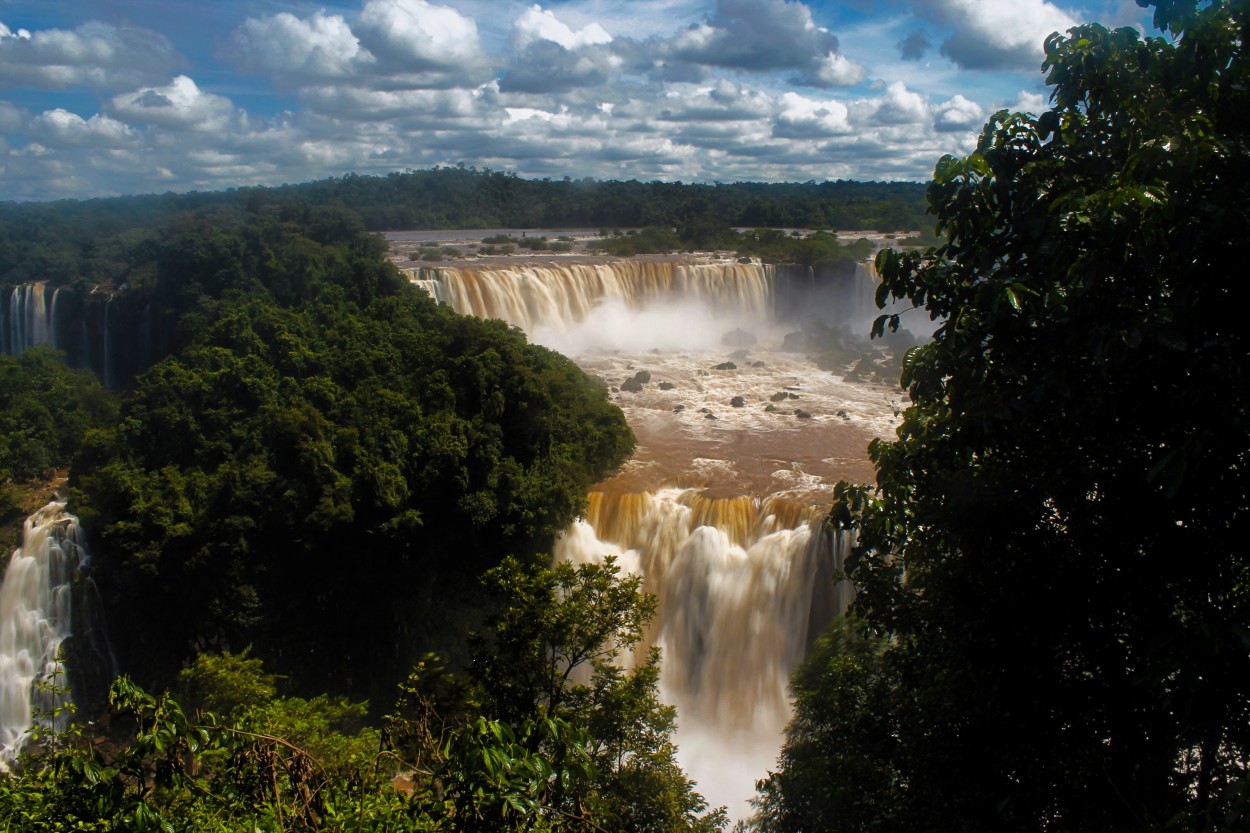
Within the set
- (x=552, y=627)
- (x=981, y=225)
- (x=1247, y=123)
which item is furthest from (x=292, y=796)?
(x=1247, y=123)

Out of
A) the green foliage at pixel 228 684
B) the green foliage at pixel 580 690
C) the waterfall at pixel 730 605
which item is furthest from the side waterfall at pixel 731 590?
the green foliage at pixel 580 690

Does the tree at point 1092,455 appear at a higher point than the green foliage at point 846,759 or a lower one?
higher

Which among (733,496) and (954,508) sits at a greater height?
(954,508)

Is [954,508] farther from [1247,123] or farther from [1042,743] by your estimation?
[1247,123]

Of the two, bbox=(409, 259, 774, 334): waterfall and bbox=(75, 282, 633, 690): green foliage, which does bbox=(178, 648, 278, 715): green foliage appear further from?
bbox=(409, 259, 774, 334): waterfall

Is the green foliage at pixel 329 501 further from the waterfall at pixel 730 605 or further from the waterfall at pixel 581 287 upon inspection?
the waterfall at pixel 581 287

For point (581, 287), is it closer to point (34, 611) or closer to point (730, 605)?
point (730, 605)

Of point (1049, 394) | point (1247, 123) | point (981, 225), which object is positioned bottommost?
point (1049, 394)
